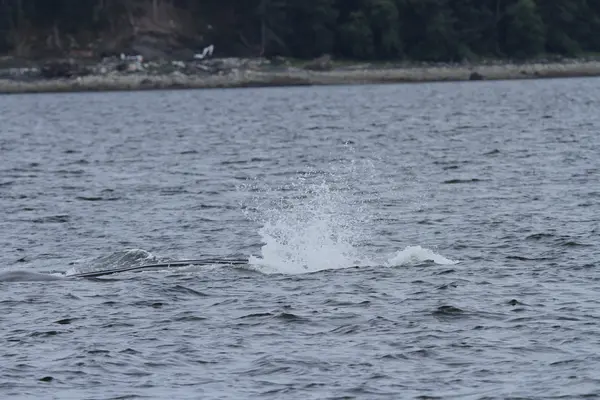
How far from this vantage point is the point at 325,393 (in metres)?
15.8

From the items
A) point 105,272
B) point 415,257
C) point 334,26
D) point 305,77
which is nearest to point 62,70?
point 305,77

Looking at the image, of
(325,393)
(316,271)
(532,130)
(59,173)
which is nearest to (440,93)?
(532,130)

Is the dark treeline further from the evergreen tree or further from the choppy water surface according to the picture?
the choppy water surface

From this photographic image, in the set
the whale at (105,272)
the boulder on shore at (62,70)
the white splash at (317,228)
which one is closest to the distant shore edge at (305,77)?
the boulder on shore at (62,70)

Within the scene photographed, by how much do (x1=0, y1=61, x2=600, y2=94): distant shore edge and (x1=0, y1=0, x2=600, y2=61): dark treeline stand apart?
8.85ft

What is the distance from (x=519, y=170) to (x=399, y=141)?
47.8 feet

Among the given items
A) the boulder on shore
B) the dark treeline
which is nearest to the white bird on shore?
the dark treeline

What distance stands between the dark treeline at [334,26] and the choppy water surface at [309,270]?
202 feet

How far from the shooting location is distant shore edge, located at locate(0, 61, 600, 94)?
108250mm

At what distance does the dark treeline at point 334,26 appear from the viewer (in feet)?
376

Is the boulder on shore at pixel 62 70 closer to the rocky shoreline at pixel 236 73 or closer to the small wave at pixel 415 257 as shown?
the rocky shoreline at pixel 236 73

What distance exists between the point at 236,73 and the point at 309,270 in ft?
285

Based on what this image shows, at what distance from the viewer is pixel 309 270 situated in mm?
23938

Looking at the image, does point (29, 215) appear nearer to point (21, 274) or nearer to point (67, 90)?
point (21, 274)
